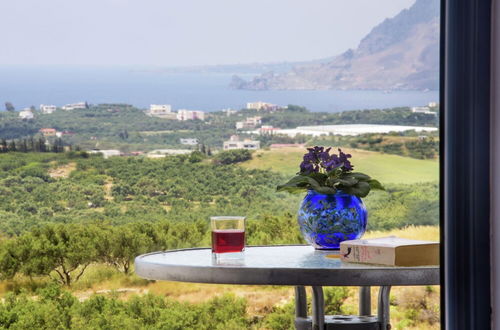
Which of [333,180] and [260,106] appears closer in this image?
[333,180]

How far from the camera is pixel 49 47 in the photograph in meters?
5.51

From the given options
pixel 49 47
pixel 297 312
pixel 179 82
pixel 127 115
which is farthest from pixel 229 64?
pixel 297 312

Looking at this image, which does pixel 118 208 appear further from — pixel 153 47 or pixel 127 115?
pixel 153 47

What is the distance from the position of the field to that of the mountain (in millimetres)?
447

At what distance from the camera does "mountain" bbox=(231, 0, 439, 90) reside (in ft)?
17.1

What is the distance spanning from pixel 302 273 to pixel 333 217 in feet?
1.19

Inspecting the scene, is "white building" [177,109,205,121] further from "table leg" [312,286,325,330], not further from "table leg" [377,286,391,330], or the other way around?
"table leg" [312,286,325,330]

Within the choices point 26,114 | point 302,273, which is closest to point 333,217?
point 302,273

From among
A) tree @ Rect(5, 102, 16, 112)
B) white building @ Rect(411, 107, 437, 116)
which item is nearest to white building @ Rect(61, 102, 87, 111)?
tree @ Rect(5, 102, 16, 112)

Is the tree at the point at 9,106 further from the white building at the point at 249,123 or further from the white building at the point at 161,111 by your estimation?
the white building at the point at 249,123

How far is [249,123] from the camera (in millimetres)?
5500

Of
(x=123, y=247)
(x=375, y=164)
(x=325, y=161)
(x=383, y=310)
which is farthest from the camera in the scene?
(x=375, y=164)

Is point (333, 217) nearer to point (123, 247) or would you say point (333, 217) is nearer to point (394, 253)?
point (394, 253)

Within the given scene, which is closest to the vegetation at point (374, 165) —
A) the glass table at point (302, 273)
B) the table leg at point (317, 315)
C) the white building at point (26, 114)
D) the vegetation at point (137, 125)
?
the vegetation at point (137, 125)
